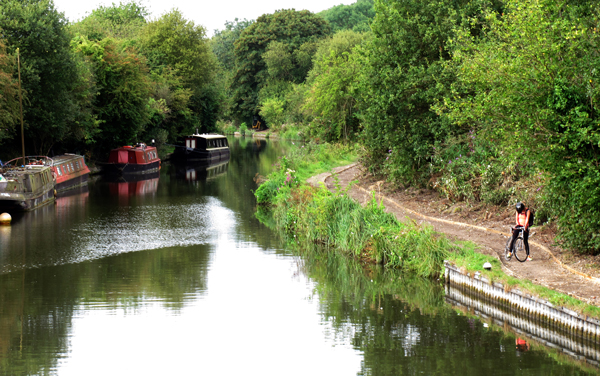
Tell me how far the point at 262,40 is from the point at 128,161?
4264cm

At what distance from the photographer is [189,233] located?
2002 cm

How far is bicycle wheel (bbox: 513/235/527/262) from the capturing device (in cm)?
1272

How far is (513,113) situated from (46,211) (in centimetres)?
1903

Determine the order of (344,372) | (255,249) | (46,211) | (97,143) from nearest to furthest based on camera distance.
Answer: (344,372) < (255,249) < (46,211) < (97,143)

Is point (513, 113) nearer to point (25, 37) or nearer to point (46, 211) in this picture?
point (46, 211)

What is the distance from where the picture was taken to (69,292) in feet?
43.0

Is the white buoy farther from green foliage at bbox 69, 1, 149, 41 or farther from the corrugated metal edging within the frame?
green foliage at bbox 69, 1, 149, 41

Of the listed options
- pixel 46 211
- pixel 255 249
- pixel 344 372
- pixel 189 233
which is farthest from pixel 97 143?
pixel 344 372

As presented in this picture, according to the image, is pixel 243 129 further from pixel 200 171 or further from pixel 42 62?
pixel 42 62

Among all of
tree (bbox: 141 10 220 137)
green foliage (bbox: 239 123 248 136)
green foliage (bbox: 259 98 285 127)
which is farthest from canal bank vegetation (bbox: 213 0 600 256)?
green foliage (bbox: 239 123 248 136)

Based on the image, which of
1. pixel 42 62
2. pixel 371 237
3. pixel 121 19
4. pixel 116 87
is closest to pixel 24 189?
pixel 42 62

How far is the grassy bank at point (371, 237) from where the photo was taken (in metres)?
12.2

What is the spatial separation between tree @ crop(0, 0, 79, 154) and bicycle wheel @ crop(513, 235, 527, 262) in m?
22.5

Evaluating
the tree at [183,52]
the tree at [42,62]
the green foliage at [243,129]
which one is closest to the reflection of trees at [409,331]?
the tree at [42,62]
